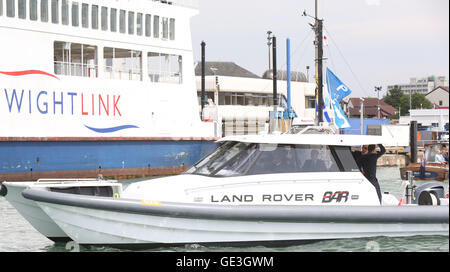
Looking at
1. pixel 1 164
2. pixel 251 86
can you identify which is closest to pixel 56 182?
pixel 1 164

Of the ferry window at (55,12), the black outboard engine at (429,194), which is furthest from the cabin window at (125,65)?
the black outboard engine at (429,194)

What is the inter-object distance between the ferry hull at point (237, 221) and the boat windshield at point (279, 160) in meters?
0.98

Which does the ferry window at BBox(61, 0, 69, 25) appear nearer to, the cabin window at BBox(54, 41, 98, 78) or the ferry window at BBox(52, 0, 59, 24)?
the ferry window at BBox(52, 0, 59, 24)

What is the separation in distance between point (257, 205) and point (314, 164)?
146cm

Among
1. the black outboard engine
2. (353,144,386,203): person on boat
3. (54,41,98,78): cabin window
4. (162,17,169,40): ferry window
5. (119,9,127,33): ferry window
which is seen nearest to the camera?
the black outboard engine

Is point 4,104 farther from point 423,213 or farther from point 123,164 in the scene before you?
point 423,213

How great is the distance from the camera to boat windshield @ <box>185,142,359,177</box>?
442 inches

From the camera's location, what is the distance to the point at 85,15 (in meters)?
31.2

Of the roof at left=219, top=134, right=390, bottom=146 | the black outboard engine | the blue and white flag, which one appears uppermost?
the blue and white flag

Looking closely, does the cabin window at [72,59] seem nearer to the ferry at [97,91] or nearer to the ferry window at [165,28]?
the ferry at [97,91]

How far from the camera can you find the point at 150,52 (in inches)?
1358

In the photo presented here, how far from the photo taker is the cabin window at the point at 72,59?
30.1 m

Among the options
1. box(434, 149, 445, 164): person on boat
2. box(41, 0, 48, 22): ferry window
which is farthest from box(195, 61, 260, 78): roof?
box(41, 0, 48, 22): ferry window

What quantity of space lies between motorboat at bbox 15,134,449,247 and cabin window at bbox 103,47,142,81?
22.1m
